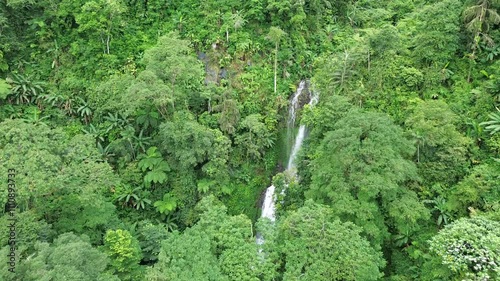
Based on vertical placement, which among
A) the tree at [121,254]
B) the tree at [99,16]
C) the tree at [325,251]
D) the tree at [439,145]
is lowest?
the tree at [121,254]

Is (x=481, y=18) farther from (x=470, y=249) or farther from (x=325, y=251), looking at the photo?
(x=325, y=251)

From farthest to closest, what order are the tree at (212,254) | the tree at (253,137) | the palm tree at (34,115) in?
the palm tree at (34,115), the tree at (253,137), the tree at (212,254)

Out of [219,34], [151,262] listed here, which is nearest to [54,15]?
[219,34]

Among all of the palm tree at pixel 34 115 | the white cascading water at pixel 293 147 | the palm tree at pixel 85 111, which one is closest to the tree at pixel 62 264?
the white cascading water at pixel 293 147

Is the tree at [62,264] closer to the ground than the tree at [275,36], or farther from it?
closer to the ground

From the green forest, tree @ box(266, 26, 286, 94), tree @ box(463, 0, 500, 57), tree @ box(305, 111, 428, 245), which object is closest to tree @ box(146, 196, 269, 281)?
the green forest

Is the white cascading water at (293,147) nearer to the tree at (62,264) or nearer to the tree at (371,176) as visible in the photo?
the tree at (371,176)

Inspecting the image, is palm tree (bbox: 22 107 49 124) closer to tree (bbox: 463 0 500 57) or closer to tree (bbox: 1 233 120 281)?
tree (bbox: 1 233 120 281)
